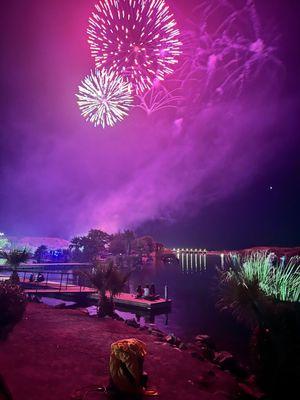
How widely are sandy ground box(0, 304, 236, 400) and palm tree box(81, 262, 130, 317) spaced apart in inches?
185

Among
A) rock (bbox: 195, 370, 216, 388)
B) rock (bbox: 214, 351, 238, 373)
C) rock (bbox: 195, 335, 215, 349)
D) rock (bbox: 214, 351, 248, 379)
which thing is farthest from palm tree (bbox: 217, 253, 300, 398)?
rock (bbox: 195, 335, 215, 349)

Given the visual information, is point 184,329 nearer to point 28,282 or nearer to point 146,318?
point 146,318

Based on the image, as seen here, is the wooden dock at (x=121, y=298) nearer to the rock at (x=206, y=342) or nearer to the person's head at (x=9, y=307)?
the rock at (x=206, y=342)

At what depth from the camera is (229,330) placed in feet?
96.3

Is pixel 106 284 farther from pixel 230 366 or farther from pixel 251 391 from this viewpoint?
pixel 251 391

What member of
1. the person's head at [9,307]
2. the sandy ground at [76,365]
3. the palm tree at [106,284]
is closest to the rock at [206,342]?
the sandy ground at [76,365]

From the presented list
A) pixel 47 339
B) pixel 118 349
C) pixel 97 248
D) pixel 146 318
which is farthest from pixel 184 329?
pixel 97 248

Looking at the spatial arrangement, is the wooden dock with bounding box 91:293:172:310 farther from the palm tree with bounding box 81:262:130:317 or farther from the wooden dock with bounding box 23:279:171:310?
the palm tree with bounding box 81:262:130:317

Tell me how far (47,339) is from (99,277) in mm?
9329

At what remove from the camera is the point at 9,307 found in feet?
46.6

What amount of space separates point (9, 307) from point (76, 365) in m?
5.11

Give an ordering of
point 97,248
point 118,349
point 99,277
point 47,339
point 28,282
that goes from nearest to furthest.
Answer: point 118,349, point 47,339, point 99,277, point 28,282, point 97,248

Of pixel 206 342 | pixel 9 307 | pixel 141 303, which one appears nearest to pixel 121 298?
pixel 141 303

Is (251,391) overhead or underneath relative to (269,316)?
underneath
